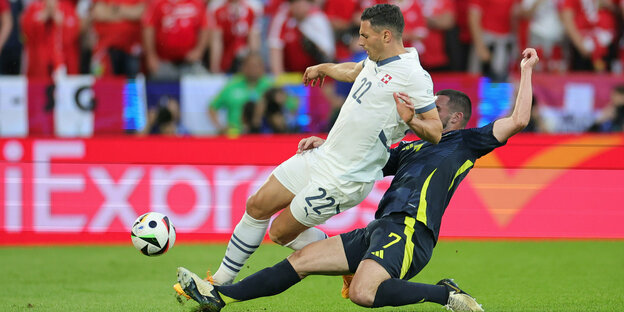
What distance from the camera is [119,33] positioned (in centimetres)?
1262

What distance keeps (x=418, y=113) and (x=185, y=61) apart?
746cm

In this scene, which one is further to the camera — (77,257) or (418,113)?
(77,257)

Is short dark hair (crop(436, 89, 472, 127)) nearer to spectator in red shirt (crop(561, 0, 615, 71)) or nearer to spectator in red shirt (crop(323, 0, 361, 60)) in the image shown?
spectator in red shirt (crop(323, 0, 361, 60))

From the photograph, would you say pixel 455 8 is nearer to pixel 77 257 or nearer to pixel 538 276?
pixel 538 276

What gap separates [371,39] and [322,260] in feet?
4.85

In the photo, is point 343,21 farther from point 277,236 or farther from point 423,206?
point 423,206

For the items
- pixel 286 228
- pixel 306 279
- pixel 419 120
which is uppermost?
pixel 419 120

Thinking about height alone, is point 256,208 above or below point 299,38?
below

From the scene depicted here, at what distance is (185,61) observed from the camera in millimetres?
12508

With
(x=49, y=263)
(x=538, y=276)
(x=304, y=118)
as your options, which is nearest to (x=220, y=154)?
(x=304, y=118)

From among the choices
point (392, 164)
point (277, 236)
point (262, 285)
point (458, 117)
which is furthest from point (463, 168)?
point (262, 285)

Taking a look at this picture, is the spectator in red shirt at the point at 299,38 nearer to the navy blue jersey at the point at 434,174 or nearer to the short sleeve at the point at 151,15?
the short sleeve at the point at 151,15

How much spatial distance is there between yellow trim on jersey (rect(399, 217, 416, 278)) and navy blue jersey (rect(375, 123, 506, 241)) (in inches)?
2.2

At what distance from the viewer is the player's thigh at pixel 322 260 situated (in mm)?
5875
